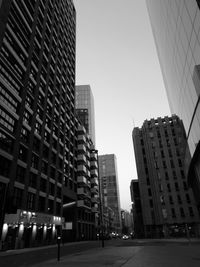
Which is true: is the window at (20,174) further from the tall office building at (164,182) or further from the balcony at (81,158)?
the tall office building at (164,182)

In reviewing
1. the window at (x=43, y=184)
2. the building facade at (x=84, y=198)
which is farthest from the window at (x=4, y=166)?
the building facade at (x=84, y=198)

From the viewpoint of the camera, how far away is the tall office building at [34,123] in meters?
36.2

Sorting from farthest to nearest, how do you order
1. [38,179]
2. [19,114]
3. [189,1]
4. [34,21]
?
[34,21] → [38,179] → [19,114] → [189,1]

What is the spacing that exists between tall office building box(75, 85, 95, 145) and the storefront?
220 feet

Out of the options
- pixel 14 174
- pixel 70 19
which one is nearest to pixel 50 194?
pixel 14 174

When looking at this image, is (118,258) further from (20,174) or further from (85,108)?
(85,108)

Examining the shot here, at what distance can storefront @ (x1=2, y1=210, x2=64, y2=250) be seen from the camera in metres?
33.6

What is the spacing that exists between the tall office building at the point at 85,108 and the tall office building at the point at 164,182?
2673cm

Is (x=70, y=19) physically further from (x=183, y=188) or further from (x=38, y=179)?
(x=183, y=188)

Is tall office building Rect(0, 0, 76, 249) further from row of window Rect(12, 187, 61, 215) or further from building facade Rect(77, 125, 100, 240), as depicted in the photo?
building facade Rect(77, 125, 100, 240)

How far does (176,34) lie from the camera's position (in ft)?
92.5

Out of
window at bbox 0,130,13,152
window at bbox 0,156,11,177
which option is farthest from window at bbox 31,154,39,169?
window at bbox 0,156,11,177

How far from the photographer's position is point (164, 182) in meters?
86.6

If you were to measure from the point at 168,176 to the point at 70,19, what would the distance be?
72160 millimetres
